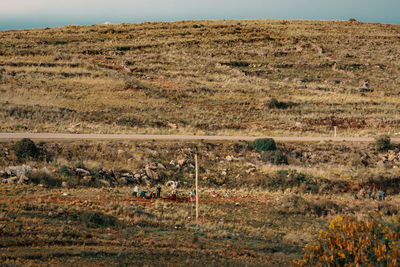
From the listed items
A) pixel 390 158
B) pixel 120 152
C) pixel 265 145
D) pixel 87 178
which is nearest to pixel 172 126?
pixel 265 145

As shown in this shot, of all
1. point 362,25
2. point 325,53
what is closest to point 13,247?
Result: point 325,53

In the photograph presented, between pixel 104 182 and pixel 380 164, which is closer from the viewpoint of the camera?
pixel 104 182

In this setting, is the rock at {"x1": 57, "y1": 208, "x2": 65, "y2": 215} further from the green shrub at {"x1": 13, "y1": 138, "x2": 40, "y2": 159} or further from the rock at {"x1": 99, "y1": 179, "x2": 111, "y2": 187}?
the green shrub at {"x1": 13, "y1": 138, "x2": 40, "y2": 159}

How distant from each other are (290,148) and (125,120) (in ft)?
46.8

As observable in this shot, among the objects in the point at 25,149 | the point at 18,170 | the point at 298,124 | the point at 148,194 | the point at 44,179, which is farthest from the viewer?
the point at 298,124

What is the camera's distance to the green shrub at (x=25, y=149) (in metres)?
23.8

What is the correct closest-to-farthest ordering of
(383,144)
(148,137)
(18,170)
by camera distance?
(18,170)
(148,137)
(383,144)

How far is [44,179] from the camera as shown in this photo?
68.9 feet

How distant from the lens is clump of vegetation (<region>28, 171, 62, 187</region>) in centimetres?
2077

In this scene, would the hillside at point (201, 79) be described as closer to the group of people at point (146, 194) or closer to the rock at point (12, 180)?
the rock at point (12, 180)

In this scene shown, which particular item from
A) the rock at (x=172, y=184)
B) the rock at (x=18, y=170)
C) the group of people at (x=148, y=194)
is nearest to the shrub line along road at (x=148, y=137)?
the rock at (x=18, y=170)

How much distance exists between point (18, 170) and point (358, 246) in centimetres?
1784

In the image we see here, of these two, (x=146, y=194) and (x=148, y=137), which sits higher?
(x=148, y=137)

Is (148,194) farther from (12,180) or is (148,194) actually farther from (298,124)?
(298,124)
